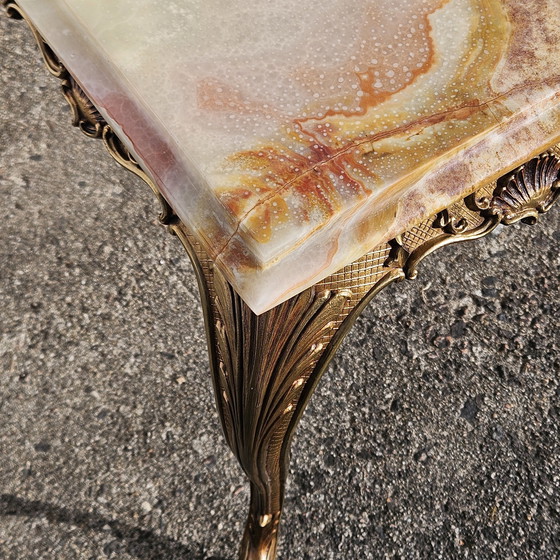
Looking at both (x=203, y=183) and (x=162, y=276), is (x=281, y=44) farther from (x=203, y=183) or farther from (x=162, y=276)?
(x=162, y=276)

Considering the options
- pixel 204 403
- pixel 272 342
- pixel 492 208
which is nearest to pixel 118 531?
pixel 204 403

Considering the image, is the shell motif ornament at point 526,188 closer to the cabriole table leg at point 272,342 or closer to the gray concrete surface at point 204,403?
the cabriole table leg at point 272,342

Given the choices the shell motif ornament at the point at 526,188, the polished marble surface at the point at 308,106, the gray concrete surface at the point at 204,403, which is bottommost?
the gray concrete surface at the point at 204,403

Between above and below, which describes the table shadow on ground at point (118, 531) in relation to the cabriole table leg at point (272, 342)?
below

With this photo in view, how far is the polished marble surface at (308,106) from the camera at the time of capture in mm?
446

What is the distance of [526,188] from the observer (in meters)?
0.58

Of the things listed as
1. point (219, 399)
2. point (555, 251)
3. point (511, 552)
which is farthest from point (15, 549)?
point (555, 251)

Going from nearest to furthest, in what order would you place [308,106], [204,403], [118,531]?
[308,106], [118,531], [204,403]

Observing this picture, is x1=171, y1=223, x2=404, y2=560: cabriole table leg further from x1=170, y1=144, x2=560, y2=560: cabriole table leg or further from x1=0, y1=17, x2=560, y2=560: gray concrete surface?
x1=0, y1=17, x2=560, y2=560: gray concrete surface

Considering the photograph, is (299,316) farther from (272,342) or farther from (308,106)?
(308,106)

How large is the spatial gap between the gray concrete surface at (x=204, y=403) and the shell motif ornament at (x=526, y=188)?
0.49 m

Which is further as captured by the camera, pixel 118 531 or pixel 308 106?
pixel 118 531

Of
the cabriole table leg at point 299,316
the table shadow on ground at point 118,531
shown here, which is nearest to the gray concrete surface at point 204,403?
the table shadow on ground at point 118,531

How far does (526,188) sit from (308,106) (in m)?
0.21
